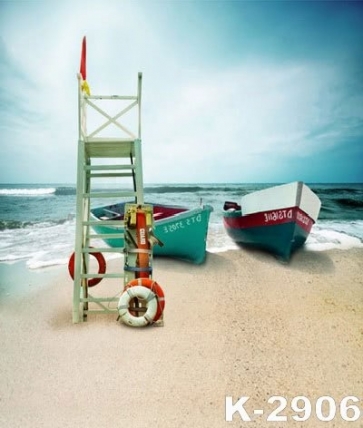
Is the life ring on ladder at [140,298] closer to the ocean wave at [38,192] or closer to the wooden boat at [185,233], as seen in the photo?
the wooden boat at [185,233]

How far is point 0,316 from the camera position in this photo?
5328 millimetres

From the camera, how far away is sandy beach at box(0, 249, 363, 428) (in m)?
3.10

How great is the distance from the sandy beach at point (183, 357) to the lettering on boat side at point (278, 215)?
2430 mm

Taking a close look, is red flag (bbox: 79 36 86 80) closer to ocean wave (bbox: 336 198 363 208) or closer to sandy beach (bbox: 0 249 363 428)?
sandy beach (bbox: 0 249 363 428)

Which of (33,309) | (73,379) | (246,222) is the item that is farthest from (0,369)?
(246,222)

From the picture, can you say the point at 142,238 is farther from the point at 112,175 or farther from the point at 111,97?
the point at 111,97

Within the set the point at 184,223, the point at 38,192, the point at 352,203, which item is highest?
the point at 184,223

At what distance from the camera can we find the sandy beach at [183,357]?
3098 millimetres

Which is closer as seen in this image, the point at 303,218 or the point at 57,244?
the point at 303,218

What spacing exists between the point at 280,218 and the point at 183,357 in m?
5.92

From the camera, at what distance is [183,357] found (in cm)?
404

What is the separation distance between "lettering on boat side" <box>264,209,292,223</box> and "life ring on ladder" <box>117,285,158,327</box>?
553cm

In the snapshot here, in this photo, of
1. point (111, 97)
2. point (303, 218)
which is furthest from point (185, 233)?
point (111, 97)

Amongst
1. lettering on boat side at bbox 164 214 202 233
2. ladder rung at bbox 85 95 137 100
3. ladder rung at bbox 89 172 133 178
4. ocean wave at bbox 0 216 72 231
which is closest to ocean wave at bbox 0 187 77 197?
ocean wave at bbox 0 216 72 231
